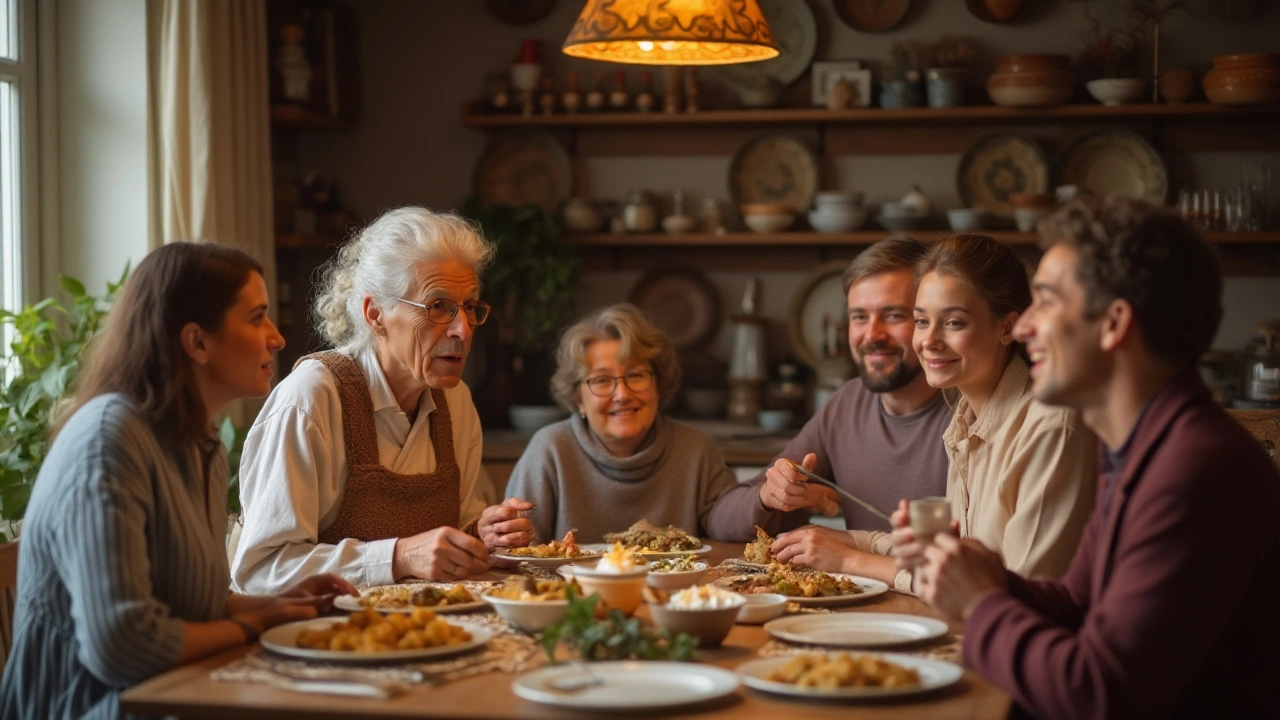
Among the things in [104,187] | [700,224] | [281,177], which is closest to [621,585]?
[104,187]

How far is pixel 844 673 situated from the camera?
1.67 meters

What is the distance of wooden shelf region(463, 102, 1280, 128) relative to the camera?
4.80 m

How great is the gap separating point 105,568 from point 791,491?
1.45m

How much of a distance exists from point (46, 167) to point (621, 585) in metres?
2.73

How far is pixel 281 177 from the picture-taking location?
17.5 feet

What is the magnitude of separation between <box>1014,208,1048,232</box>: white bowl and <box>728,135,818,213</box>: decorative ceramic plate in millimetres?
777

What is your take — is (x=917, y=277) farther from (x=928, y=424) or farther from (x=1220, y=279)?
(x=1220, y=279)

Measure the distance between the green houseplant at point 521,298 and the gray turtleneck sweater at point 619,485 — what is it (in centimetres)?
157

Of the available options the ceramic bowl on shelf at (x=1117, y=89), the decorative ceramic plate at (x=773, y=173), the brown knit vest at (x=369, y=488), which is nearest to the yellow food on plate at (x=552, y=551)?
Answer: the brown knit vest at (x=369, y=488)

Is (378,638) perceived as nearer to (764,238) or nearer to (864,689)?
(864,689)

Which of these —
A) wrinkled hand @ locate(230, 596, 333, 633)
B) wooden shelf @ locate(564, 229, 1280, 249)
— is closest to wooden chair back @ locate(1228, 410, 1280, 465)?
wrinkled hand @ locate(230, 596, 333, 633)

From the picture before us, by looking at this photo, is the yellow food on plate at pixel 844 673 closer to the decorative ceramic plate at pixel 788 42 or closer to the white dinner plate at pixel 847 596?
the white dinner plate at pixel 847 596

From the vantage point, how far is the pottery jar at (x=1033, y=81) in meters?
4.77

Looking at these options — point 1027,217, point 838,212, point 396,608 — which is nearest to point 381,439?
point 396,608
